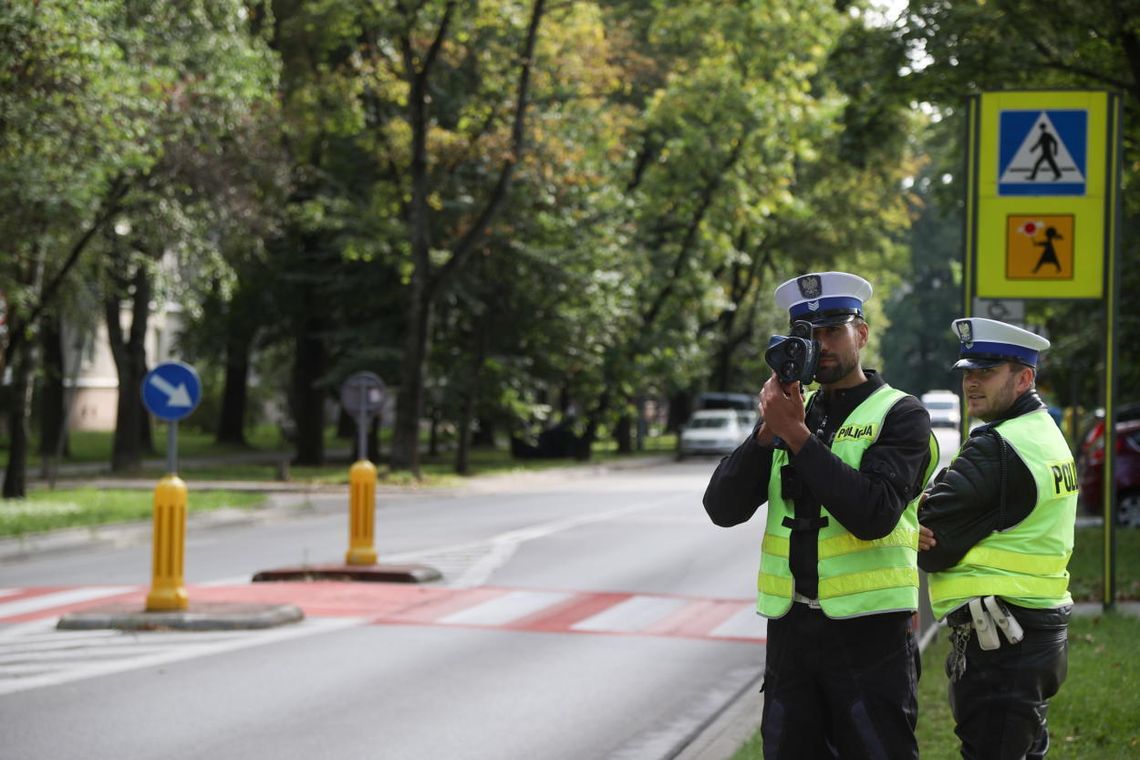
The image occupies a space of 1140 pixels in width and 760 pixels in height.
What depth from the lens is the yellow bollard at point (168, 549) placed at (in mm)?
12305

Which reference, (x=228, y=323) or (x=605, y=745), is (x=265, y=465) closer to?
(x=228, y=323)

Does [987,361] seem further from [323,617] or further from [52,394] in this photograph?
[52,394]

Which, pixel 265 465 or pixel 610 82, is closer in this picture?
pixel 610 82

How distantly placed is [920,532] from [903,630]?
559 mm

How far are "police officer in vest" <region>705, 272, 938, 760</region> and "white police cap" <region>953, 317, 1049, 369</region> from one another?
60 centimetres

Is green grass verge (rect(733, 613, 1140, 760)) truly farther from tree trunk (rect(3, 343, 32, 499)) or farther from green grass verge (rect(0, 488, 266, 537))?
tree trunk (rect(3, 343, 32, 499))

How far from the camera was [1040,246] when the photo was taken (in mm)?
10477

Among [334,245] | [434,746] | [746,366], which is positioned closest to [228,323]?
[334,245]

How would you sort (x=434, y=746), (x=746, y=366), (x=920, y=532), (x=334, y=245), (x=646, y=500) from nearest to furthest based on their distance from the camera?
(x=920, y=532), (x=434, y=746), (x=646, y=500), (x=334, y=245), (x=746, y=366)

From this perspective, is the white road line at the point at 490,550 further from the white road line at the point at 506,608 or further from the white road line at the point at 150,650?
the white road line at the point at 150,650

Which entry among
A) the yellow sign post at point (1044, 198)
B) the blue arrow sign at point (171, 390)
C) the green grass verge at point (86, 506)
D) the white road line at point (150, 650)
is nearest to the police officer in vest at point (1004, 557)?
the yellow sign post at point (1044, 198)

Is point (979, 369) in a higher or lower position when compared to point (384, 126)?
lower

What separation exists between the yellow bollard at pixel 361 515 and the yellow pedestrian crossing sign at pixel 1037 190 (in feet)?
22.6

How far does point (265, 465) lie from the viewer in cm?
4019
